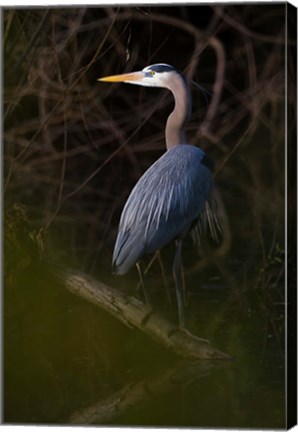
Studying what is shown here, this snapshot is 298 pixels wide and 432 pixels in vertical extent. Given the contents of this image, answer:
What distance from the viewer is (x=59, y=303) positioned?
6852 millimetres

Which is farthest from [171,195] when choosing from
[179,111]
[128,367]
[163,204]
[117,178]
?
[128,367]

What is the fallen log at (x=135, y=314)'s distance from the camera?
6.67 metres

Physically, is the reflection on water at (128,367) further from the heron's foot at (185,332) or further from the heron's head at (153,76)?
the heron's head at (153,76)

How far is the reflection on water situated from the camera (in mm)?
6590

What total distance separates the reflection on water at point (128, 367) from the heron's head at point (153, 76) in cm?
81

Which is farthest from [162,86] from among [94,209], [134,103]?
[94,209]

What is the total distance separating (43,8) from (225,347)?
5.20 ft

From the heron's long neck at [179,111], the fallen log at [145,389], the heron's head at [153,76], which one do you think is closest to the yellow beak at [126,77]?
the heron's head at [153,76]

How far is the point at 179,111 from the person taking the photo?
6.68 metres

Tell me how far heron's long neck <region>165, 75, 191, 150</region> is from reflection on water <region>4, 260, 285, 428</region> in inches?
22.9

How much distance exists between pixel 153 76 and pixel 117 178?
44 centimetres

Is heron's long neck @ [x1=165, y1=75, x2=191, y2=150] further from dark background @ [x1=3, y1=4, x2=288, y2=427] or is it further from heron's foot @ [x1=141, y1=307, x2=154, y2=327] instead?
heron's foot @ [x1=141, y1=307, x2=154, y2=327]

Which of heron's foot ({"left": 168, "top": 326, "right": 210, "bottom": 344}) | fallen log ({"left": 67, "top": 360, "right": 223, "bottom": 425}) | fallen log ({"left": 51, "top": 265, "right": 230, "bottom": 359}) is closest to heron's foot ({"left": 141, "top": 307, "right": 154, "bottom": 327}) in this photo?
fallen log ({"left": 51, "top": 265, "right": 230, "bottom": 359})

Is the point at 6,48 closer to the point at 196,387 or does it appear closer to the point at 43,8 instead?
the point at 43,8
